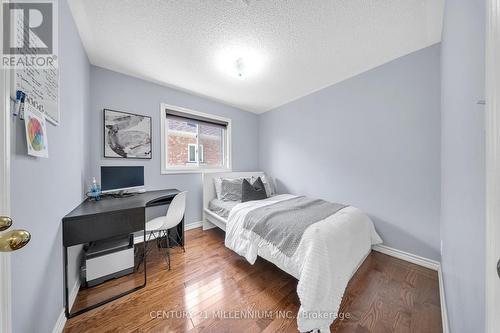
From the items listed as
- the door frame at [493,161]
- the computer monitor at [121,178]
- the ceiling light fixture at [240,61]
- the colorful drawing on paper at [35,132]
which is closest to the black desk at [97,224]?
the computer monitor at [121,178]

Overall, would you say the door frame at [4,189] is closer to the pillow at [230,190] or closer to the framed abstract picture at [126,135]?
the framed abstract picture at [126,135]

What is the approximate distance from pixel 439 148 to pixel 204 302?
9.15 ft

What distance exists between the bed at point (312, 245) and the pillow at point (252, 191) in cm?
45

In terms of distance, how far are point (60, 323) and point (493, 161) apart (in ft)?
7.73

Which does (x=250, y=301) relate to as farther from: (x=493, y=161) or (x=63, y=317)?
(x=493, y=161)

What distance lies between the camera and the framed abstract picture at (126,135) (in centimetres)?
228

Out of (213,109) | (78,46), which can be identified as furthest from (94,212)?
(213,109)

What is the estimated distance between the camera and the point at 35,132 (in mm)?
873

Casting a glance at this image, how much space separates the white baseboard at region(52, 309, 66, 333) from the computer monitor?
4.04ft

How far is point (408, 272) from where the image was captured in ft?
5.85

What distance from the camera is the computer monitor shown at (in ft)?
6.82

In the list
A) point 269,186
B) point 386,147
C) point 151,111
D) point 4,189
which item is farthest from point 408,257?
point 151,111

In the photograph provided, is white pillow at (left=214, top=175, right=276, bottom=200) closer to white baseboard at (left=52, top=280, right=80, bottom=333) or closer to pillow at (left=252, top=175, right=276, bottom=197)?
pillow at (left=252, top=175, right=276, bottom=197)

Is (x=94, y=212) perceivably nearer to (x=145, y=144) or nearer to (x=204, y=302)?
(x=204, y=302)
